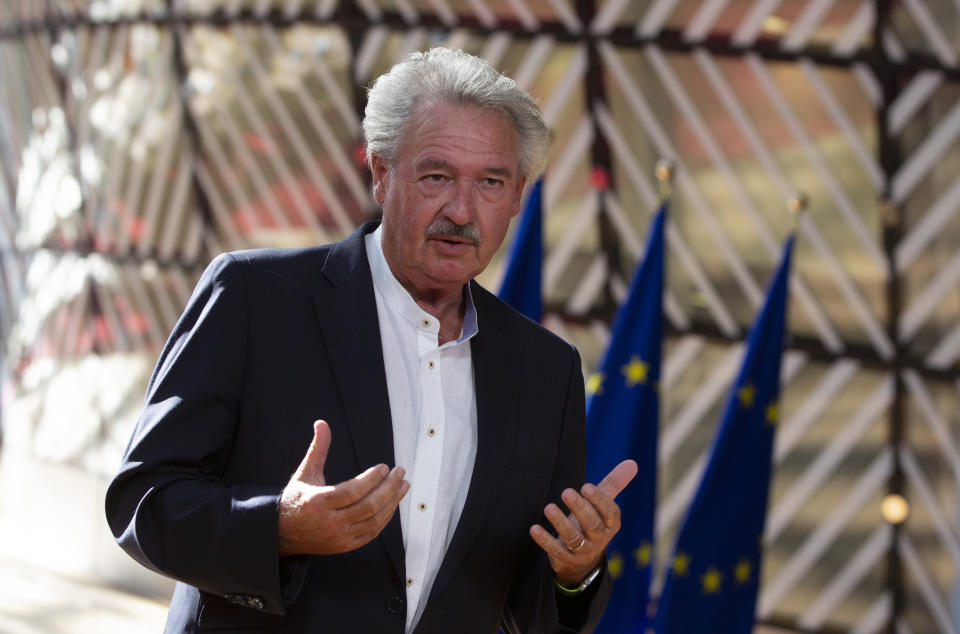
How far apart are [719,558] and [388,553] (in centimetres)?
294

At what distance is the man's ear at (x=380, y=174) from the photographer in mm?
1781

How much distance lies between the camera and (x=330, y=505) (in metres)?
1.41

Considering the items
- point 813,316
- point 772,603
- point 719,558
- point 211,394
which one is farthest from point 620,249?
point 211,394

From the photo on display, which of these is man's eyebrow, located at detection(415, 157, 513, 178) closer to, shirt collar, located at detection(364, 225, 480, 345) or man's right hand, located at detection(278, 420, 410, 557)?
shirt collar, located at detection(364, 225, 480, 345)

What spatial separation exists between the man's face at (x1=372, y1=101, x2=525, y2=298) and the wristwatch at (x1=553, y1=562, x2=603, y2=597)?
47 centimetres

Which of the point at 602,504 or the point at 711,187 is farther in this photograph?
the point at 711,187

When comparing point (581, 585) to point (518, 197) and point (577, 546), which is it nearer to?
point (577, 546)

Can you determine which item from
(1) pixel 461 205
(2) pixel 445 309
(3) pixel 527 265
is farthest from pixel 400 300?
(3) pixel 527 265

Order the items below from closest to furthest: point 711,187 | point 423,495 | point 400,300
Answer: point 423,495 < point 400,300 < point 711,187

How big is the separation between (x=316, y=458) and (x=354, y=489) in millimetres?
87

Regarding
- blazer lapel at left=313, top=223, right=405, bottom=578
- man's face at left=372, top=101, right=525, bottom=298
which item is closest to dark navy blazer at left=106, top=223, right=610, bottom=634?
blazer lapel at left=313, top=223, right=405, bottom=578

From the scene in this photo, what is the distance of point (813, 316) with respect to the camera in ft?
19.2

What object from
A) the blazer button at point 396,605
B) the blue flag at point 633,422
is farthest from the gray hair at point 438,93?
the blue flag at point 633,422

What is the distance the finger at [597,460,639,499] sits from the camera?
1.65 meters
